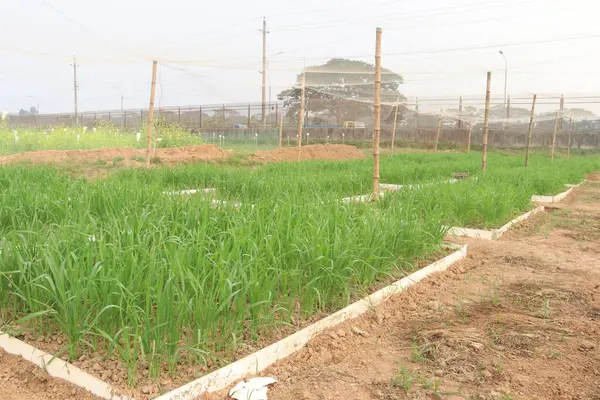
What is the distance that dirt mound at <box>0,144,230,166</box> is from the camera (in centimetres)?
916

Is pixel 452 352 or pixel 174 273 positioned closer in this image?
pixel 174 273

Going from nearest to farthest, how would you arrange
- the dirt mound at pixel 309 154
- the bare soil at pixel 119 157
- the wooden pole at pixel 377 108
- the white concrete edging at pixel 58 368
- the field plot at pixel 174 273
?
the white concrete edging at pixel 58 368 < the field plot at pixel 174 273 < the wooden pole at pixel 377 108 < the bare soil at pixel 119 157 < the dirt mound at pixel 309 154

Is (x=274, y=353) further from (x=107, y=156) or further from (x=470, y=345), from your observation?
(x=107, y=156)

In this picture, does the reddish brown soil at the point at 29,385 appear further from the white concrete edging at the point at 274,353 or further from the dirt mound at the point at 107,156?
the dirt mound at the point at 107,156

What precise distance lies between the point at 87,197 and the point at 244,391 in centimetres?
266

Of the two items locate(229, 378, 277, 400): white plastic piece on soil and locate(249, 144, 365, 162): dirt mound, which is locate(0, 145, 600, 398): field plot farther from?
locate(249, 144, 365, 162): dirt mound

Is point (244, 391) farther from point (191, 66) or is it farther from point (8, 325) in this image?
point (191, 66)

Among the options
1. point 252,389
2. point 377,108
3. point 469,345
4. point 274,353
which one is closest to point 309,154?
point 377,108

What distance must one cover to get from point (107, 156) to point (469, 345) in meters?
8.84

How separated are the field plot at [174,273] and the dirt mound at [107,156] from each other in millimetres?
4892

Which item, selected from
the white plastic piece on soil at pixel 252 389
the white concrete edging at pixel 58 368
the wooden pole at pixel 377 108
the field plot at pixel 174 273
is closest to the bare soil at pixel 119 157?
the wooden pole at pixel 377 108

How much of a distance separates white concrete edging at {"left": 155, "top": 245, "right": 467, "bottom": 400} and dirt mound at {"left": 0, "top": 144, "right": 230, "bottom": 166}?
23.1 feet

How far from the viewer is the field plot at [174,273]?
1980mm

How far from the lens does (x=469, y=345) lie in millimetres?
2439
